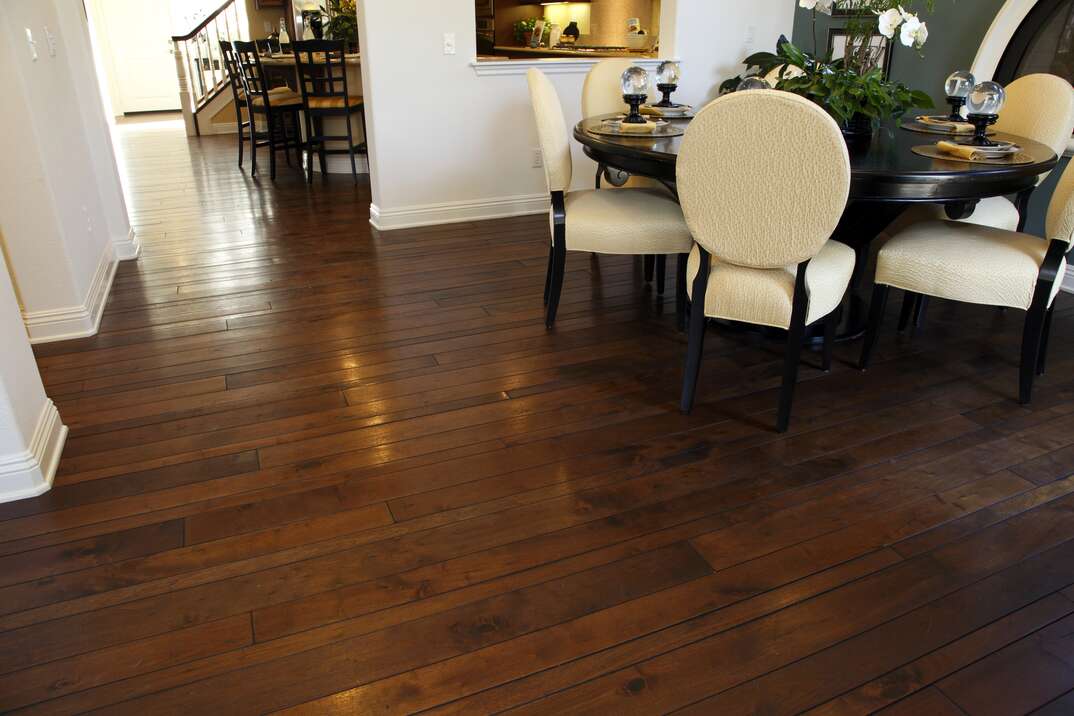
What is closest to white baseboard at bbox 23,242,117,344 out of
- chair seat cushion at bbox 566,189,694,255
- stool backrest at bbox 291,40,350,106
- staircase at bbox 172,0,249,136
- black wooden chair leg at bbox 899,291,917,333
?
chair seat cushion at bbox 566,189,694,255

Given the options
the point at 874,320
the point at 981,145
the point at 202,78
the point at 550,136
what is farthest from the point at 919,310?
the point at 202,78

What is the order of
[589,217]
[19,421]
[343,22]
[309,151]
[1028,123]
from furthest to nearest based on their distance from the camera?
[343,22]
[309,151]
[1028,123]
[589,217]
[19,421]

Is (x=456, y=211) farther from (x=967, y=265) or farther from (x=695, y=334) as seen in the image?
(x=967, y=265)

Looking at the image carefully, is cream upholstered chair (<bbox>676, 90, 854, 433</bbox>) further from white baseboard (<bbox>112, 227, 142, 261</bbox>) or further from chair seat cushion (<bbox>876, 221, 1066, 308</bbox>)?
white baseboard (<bbox>112, 227, 142, 261</bbox>)

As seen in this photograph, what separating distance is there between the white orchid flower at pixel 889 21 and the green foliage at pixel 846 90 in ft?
0.45

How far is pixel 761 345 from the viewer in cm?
300

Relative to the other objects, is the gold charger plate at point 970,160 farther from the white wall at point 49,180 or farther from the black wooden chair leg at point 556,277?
the white wall at point 49,180

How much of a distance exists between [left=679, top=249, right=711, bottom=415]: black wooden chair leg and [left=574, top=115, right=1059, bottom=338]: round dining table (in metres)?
0.29

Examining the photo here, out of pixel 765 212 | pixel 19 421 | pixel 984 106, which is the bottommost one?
pixel 19 421

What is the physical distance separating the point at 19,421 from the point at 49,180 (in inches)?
49.2

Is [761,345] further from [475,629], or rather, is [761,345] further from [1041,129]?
[475,629]

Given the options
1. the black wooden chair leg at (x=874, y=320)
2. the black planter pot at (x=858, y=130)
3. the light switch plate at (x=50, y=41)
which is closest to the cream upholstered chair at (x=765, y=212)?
the black wooden chair leg at (x=874, y=320)

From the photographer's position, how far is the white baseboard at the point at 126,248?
4070 millimetres

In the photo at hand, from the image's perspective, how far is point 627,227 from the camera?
2.88m
